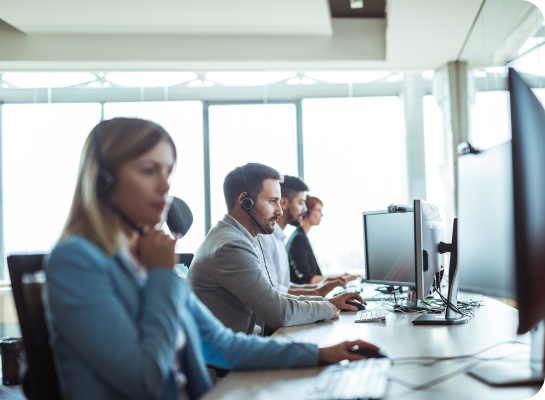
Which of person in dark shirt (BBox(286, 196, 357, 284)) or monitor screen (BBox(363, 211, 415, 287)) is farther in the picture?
person in dark shirt (BBox(286, 196, 357, 284))

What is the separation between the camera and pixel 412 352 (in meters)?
1.27

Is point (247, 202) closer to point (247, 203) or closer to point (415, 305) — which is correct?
point (247, 203)

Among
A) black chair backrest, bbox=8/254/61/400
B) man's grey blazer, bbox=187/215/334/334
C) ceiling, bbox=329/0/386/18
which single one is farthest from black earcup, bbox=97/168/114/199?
ceiling, bbox=329/0/386/18

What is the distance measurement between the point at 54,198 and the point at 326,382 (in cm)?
480

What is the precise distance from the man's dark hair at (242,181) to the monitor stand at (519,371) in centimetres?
132

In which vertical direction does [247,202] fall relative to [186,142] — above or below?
below

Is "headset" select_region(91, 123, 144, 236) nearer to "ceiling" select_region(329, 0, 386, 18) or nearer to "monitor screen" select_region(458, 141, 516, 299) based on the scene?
"monitor screen" select_region(458, 141, 516, 299)

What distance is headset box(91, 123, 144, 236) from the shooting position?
91cm

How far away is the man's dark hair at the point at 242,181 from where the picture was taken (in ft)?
7.10

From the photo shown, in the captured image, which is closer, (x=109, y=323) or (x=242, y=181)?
(x=109, y=323)

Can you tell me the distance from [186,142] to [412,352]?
4207mm

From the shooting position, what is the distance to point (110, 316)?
79cm

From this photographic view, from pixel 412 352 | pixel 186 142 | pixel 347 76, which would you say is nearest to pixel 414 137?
pixel 347 76

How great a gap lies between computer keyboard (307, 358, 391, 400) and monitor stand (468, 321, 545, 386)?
207 mm
